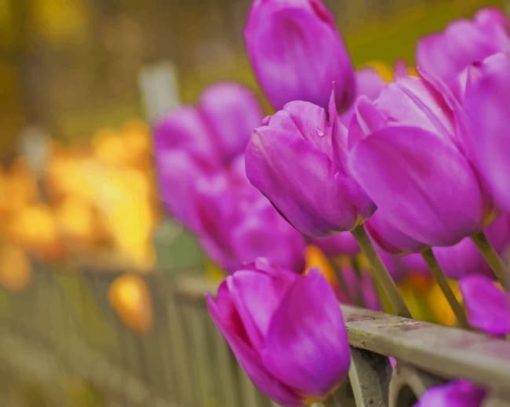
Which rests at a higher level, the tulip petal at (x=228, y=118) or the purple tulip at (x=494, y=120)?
the purple tulip at (x=494, y=120)

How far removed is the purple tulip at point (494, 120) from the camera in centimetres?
27

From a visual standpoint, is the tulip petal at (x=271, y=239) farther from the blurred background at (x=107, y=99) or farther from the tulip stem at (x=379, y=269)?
the blurred background at (x=107, y=99)

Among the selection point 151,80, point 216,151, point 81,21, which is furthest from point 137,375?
point 81,21

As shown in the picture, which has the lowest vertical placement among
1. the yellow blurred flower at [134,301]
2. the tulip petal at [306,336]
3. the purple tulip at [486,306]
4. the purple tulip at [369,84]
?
the yellow blurred flower at [134,301]

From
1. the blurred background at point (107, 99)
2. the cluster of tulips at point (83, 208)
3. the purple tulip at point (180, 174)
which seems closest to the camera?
the purple tulip at point (180, 174)

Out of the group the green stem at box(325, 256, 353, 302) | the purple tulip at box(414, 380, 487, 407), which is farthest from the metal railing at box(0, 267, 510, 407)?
the green stem at box(325, 256, 353, 302)

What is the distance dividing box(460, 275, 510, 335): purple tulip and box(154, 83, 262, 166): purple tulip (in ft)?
0.92

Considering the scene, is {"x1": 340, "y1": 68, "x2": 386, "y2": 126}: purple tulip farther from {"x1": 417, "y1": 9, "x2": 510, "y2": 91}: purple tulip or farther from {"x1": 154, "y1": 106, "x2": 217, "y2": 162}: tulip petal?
{"x1": 154, "y1": 106, "x2": 217, "y2": 162}: tulip petal

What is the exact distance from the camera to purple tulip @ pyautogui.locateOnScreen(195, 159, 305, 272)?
1.67ft

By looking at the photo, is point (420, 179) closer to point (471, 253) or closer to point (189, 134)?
point (471, 253)

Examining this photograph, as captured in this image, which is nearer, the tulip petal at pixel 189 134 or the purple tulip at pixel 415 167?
the purple tulip at pixel 415 167

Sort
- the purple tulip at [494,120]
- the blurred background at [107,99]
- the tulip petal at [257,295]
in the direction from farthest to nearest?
1. the blurred background at [107,99]
2. the tulip petal at [257,295]
3. the purple tulip at [494,120]

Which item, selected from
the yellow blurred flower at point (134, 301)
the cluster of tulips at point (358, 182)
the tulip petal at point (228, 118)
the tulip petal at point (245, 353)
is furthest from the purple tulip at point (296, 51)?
the yellow blurred flower at point (134, 301)

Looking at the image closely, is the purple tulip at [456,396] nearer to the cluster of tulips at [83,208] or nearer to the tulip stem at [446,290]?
the tulip stem at [446,290]
